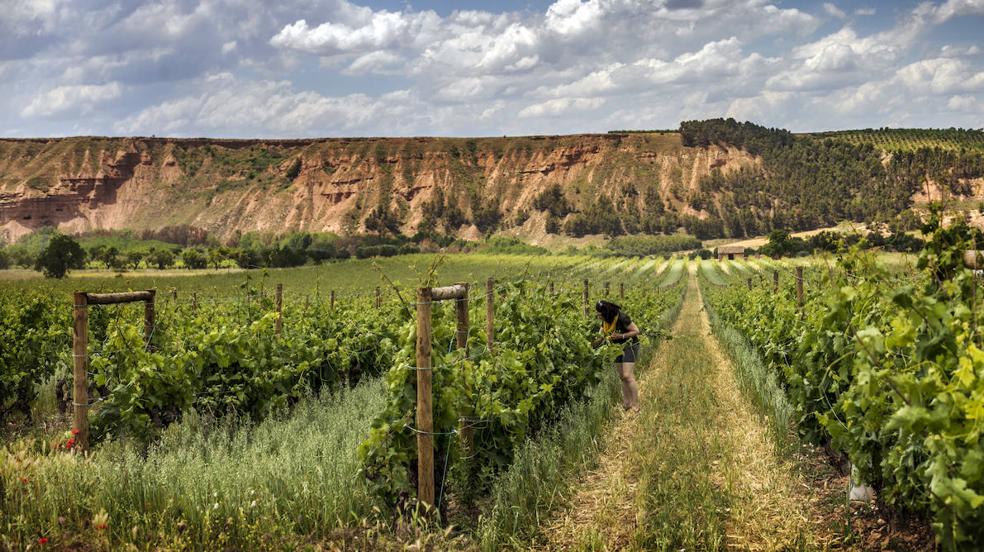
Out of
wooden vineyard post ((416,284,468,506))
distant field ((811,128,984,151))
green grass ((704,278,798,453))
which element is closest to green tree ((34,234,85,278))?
green grass ((704,278,798,453))

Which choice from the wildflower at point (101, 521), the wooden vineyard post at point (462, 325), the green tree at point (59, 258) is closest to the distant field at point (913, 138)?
Result: the green tree at point (59, 258)

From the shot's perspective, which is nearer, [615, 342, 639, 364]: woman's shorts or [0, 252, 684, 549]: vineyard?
[0, 252, 684, 549]: vineyard

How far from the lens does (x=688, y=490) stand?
5633 millimetres

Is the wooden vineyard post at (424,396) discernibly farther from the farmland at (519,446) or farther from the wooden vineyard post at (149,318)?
the wooden vineyard post at (149,318)

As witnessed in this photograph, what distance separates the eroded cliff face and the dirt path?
107m

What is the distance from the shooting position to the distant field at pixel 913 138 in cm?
13532

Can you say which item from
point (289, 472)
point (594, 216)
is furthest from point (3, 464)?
point (594, 216)

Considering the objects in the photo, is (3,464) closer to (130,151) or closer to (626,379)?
(626,379)

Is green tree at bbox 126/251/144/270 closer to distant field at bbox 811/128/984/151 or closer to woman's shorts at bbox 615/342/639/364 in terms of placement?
woman's shorts at bbox 615/342/639/364

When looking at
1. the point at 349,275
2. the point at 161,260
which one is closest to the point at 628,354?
the point at 349,275

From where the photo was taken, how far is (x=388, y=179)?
126 m

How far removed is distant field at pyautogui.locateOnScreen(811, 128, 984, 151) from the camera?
444 ft

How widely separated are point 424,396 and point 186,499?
1.78 meters

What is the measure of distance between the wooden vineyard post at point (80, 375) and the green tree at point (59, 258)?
196 feet
